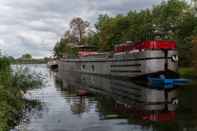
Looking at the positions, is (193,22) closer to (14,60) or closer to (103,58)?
(103,58)

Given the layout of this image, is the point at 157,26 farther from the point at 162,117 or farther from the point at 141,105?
the point at 162,117

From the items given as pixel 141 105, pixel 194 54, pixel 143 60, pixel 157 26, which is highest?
pixel 157 26

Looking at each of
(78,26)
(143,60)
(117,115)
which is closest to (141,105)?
(117,115)

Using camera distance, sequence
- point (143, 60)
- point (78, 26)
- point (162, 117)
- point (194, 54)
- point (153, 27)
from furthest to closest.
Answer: point (78, 26) → point (153, 27) → point (194, 54) → point (143, 60) → point (162, 117)

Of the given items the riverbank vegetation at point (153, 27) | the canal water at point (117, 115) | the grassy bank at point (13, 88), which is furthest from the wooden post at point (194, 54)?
the grassy bank at point (13, 88)

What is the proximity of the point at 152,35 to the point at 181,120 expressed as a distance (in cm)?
3079

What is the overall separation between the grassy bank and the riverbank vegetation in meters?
26.8

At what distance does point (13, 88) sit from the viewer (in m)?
26.5

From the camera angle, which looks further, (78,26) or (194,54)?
(78,26)

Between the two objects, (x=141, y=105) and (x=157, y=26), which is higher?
(x=157, y=26)

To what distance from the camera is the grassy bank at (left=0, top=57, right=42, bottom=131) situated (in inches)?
859

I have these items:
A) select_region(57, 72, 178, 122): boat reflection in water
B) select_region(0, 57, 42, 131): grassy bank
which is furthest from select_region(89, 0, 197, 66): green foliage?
select_region(0, 57, 42, 131): grassy bank

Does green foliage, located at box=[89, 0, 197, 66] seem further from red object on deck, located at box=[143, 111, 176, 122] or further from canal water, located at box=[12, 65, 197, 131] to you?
red object on deck, located at box=[143, 111, 176, 122]

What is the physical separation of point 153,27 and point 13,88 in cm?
5202
